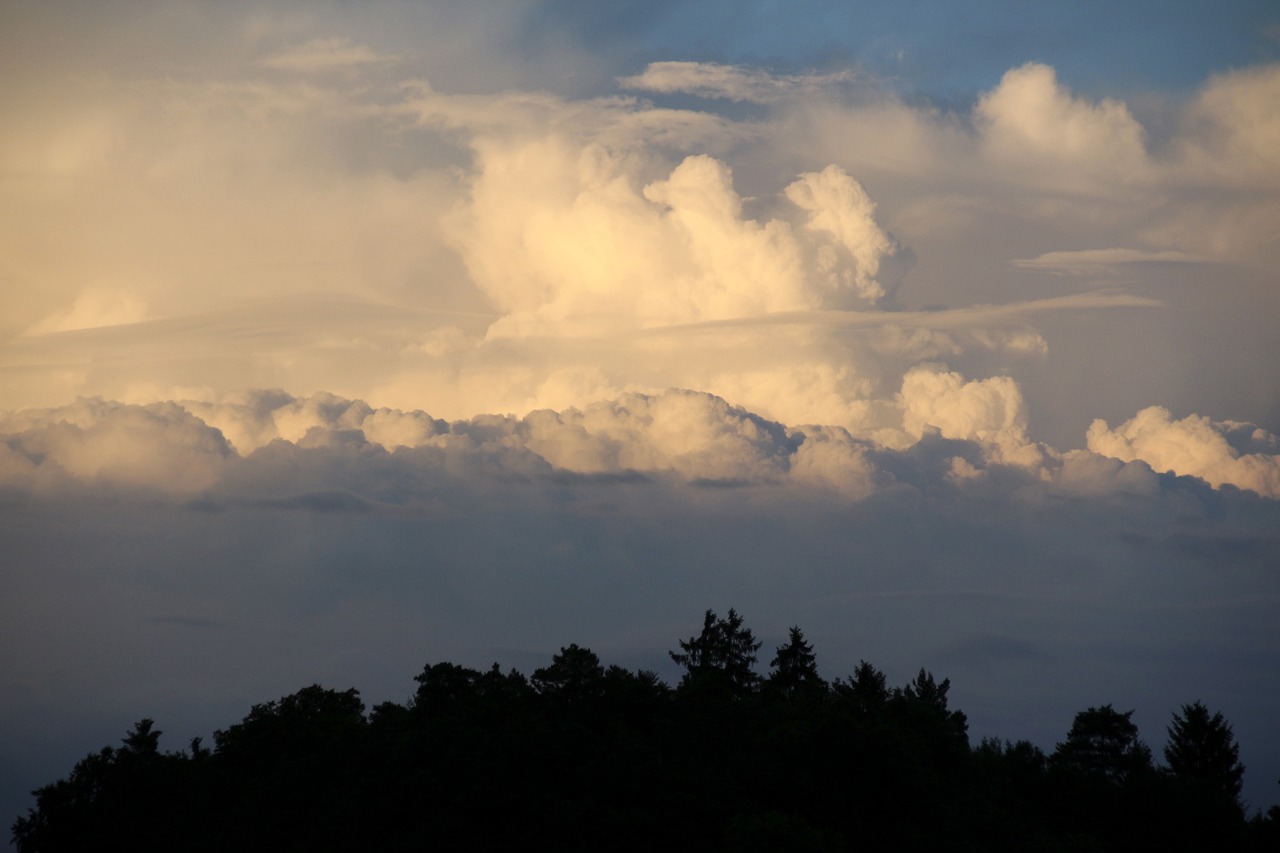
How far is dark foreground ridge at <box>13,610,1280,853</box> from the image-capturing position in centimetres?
7894

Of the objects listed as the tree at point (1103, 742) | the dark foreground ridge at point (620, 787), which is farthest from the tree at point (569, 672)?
the tree at point (1103, 742)

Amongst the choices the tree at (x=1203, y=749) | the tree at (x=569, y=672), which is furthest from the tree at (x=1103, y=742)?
the tree at (x=569, y=672)

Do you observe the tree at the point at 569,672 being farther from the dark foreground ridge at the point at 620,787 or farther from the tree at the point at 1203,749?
the tree at the point at 1203,749

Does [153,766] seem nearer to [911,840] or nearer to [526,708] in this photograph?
[526,708]

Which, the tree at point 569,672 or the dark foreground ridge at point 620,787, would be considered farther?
the tree at point 569,672

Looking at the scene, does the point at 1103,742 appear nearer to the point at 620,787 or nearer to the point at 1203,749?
the point at 1203,749

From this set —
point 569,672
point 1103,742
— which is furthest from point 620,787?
point 1103,742

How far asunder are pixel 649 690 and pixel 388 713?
87.4ft

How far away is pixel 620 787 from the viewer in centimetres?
8219

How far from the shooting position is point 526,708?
105438 mm

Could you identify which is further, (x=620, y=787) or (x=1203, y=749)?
(x=1203, y=749)

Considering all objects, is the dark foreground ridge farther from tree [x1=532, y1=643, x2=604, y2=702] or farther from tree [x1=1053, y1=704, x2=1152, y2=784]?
tree [x1=1053, y1=704, x2=1152, y2=784]

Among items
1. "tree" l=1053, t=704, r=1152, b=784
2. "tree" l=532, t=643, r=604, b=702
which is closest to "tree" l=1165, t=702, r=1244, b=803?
"tree" l=1053, t=704, r=1152, b=784

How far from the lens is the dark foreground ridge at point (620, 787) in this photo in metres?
78.9
